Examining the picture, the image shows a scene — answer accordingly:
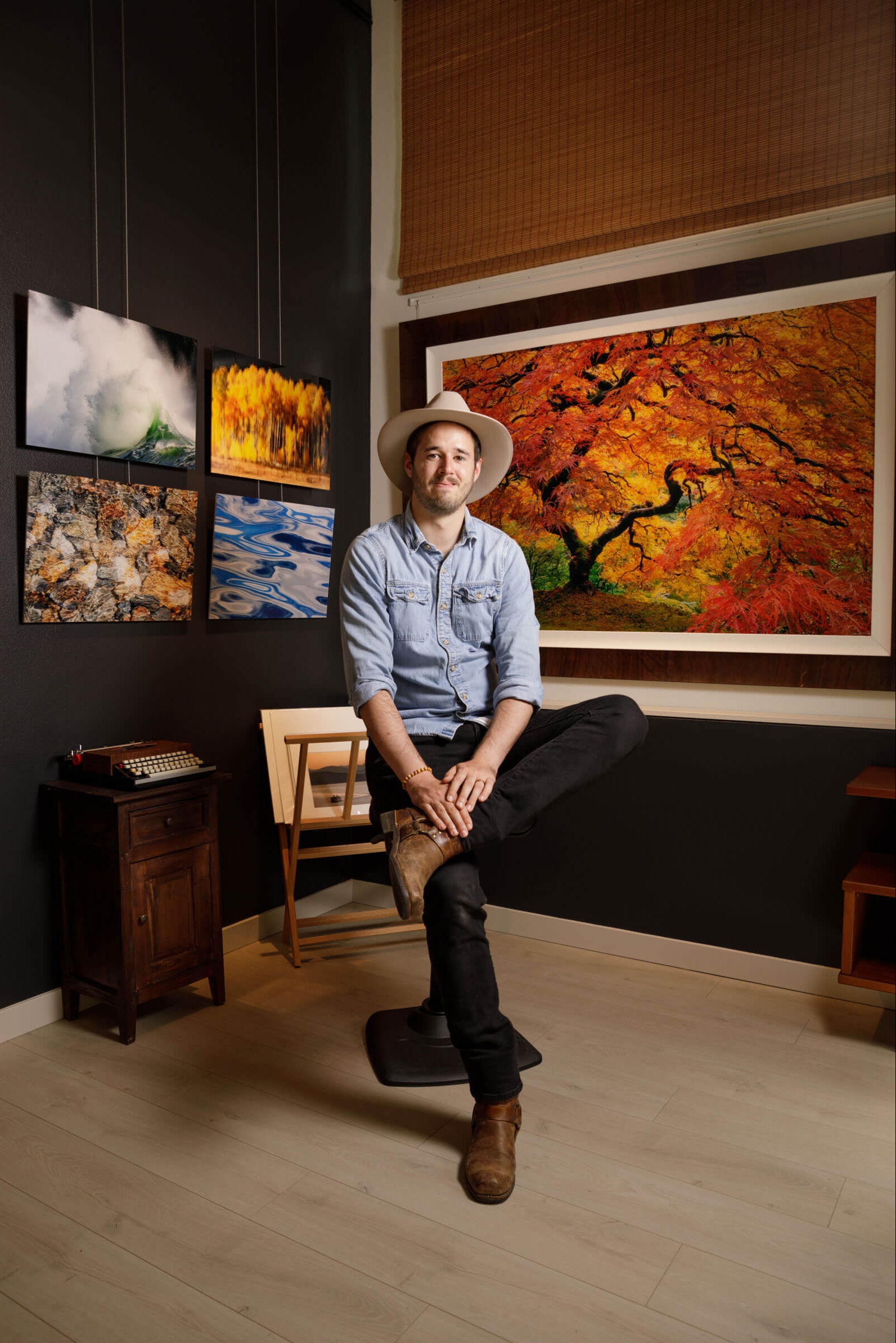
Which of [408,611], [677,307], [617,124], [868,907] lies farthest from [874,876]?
[617,124]

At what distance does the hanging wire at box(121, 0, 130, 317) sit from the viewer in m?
2.58

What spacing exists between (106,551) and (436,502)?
1.02 meters

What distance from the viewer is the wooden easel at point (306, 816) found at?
287cm

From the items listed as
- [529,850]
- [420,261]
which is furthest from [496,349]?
[529,850]

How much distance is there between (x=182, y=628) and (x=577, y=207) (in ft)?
6.40

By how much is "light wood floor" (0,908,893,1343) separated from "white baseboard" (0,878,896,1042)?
6 cm

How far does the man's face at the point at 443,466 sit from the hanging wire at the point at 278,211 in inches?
44.2

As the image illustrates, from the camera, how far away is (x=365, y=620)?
220 cm

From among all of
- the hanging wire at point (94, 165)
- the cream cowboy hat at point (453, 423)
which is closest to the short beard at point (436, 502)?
the cream cowboy hat at point (453, 423)

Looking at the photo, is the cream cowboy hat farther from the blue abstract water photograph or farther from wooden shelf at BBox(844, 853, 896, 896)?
wooden shelf at BBox(844, 853, 896, 896)

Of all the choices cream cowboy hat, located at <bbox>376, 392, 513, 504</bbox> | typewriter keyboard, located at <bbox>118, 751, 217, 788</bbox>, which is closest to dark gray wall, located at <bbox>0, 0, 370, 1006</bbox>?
typewriter keyboard, located at <bbox>118, 751, 217, 788</bbox>

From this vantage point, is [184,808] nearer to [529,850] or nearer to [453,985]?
[453,985]

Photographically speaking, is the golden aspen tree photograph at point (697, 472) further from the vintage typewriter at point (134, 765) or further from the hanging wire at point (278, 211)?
the vintage typewriter at point (134, 765)

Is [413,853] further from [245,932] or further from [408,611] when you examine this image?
[245,932]
